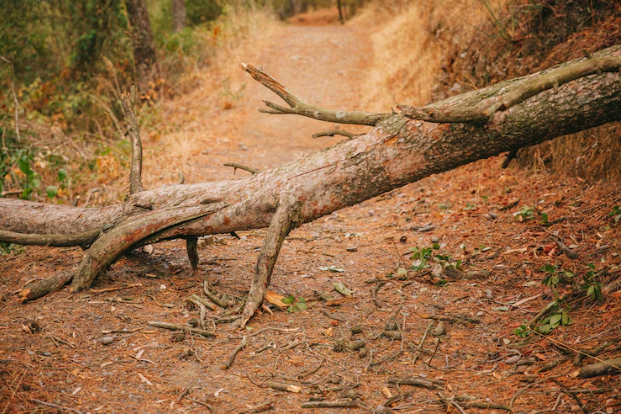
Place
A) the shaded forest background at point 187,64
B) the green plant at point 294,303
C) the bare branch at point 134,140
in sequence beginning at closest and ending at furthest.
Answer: the green plant at point 294,303, the bare branch at point 134,140, the shaded forest background at point 187,64

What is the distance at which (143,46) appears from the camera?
1051 cm

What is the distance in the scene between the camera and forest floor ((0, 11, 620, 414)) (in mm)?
2496

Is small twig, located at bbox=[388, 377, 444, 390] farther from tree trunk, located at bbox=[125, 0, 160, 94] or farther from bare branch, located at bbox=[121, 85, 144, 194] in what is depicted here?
tree trunk, located at bbox=[125, 0, 160, 94]

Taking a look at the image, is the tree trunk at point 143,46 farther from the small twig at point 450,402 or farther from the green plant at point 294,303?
the small twig at point 450,402

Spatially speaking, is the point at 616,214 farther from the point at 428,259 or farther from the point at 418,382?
the point at 418,382

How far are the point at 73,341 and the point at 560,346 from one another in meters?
2.75

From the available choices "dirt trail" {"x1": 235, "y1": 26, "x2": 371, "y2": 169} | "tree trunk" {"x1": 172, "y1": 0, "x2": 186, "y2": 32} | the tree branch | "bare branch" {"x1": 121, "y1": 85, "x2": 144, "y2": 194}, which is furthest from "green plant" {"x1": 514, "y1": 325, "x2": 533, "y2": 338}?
"tree trunk" {"x1": 172, "y1": 0, "x2": 186, "y2": 32}

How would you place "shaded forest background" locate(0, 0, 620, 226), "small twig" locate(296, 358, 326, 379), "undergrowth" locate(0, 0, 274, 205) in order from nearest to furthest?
"small twig" locate(296, 358, 326, 379)
"shaded forest background" locate(0, 0, 620, 226)
"undergrowth" locate(0, 0, 274, 205)

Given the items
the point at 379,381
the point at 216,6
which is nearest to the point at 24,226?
the point at 379,381

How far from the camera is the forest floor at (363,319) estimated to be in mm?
2496

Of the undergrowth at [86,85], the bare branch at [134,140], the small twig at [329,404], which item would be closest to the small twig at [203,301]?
the small twig at [329,404]

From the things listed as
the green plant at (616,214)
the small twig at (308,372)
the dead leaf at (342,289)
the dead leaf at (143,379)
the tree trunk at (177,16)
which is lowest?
the dead leaf at (342,289)

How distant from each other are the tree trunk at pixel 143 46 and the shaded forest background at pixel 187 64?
0.55 ft

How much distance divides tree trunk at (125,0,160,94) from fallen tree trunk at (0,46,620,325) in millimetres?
7092
